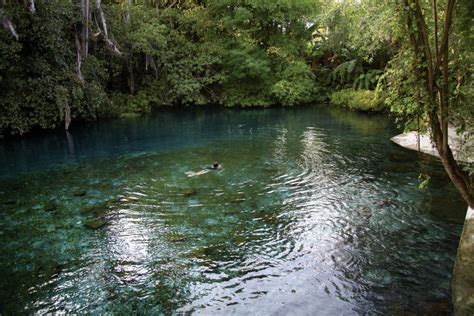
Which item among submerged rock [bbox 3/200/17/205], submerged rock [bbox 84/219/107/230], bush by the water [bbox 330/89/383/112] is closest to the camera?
submerged rock [bbox 84/219/107/230]

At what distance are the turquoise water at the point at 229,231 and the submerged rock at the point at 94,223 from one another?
7 cm

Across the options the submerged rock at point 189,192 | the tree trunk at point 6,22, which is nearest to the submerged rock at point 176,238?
the submerged rock at point 189,192

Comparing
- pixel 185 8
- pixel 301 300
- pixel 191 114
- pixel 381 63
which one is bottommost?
pixel 301 300

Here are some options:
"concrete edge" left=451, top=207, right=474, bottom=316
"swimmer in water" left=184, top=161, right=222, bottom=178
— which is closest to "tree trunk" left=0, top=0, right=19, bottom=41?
"swimmer in water" left=184, top=161, right=222, bottom=178

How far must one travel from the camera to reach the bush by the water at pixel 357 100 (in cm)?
2488

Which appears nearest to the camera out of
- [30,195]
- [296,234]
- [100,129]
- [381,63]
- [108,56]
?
[296,234]

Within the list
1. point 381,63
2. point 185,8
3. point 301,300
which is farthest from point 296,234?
point 185,8

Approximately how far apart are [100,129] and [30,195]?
10.3 metres

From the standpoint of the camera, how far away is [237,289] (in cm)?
666

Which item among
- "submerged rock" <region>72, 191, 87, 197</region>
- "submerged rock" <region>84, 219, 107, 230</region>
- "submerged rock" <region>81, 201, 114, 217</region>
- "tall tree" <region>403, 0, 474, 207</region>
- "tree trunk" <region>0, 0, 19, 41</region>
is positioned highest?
"tree trunk" <region>0, 0, 19, 41</region>

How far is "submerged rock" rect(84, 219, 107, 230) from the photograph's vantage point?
9109 mm

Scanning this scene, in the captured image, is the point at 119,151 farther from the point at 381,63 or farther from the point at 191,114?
the point at 381,63

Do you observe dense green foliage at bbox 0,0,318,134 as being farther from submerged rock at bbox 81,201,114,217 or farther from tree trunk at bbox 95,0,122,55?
submerged rock at bbox 81,201,114,217

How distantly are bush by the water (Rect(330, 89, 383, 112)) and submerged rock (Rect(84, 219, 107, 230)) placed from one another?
18768 millimetres
